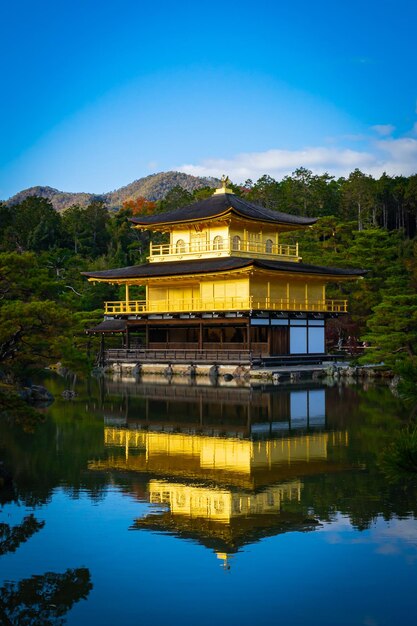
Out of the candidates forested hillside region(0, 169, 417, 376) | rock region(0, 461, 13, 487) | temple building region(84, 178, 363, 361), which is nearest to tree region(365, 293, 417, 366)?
forested hillside region(0, 169, 417, 376)

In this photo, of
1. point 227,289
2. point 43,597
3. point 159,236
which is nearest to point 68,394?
point 227,289

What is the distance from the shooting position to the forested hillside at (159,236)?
50.2 ft

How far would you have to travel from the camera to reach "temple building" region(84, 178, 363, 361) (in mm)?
43562

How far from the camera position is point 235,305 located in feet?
142

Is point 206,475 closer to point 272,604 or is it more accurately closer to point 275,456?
point 275,456

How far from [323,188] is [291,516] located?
72450 millimetres

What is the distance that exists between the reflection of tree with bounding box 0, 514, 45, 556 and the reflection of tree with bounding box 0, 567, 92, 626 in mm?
1325

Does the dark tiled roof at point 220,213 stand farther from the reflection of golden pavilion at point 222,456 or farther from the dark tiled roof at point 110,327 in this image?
the reflection of golden pavilion at point 222,456

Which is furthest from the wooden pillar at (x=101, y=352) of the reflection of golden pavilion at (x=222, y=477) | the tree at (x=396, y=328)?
the reflection of golden pavilion at (x=222, y=477)

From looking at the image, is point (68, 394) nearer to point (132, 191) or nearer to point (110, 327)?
point (110, 327)

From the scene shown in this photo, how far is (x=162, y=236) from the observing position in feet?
270

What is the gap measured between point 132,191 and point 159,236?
335 ft

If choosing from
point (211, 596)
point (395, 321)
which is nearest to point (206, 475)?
point (211, 596)

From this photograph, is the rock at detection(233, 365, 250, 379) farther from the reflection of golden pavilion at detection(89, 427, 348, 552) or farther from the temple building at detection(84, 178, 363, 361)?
the reflection of golden pavilion at detection(89, 427, 348, 552)
